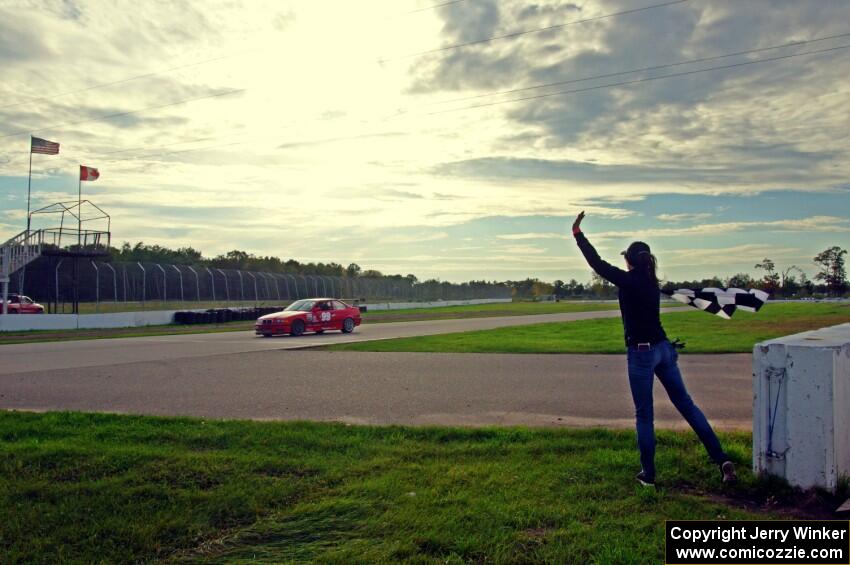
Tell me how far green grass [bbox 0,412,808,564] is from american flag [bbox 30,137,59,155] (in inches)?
1200

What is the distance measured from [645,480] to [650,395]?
65 cm

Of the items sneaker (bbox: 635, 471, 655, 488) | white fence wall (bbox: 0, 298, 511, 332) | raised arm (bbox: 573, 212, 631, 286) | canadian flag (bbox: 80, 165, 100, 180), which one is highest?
canadian flag (bbox: 80, 165, 100, 180)

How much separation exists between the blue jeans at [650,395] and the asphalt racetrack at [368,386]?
246cm

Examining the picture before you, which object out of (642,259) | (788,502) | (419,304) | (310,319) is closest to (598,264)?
(642,259)

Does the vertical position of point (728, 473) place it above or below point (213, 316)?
below

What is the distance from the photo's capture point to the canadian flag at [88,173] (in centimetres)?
3478

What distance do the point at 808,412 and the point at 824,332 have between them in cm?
164

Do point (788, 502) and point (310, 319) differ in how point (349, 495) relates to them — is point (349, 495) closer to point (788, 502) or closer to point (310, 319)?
point (788, 502)

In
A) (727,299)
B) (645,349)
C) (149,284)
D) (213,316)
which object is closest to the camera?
(645,349)

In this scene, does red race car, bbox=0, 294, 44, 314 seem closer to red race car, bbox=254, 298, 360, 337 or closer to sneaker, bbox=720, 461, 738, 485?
red race car, bbox=254, 298, 360, 337

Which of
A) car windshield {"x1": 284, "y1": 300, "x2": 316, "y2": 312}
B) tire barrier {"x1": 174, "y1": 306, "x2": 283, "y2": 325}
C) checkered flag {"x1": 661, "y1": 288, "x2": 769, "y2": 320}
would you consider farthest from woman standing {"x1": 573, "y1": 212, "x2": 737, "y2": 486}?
tire barrier {"x1": 174, "y1": 306, "x2": 283, "y2": 325}

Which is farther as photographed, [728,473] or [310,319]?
[310,319]

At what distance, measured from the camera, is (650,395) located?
5379 mm

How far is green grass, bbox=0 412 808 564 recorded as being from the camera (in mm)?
4188
